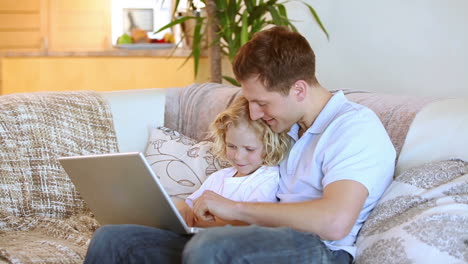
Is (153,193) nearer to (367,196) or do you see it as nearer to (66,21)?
(367,196)

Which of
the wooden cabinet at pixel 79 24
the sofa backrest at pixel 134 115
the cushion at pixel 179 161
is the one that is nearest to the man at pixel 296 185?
the cushion at pixel 179 161

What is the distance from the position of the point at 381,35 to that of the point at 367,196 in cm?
148

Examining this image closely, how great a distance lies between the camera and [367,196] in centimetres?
164

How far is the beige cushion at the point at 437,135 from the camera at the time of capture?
184cm

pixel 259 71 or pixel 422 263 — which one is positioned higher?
pixel 259 71

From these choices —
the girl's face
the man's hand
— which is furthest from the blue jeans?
the girl's face

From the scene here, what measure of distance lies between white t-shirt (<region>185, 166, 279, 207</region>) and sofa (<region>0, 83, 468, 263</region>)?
323 mm

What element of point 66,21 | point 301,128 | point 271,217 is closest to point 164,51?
point 66,21

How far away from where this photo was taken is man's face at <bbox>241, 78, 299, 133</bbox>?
1795mm

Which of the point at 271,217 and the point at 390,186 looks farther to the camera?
the point at 390,186

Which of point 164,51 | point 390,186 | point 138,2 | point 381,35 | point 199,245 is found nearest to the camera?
point 199,245

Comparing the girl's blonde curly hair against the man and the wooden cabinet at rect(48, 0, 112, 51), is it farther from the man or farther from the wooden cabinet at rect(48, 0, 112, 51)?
the wooden cabinet at rect(48, 0, 112, 51)

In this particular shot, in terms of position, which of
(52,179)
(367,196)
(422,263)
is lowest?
(52,179)

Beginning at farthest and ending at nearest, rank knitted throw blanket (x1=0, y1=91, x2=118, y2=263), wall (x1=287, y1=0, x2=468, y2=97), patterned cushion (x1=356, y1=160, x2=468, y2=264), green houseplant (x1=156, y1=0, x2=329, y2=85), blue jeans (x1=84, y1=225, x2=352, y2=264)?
green houseplant (x1=156, y1=0, x2=329, y2=85)
wall (x1=287, y1=0, x2=468, y2=97)
knitted throw blanket (x1=0, y1=91, x2=118, y2=263)
patterned cushion (x1=356, y1=160, x2=468, y2=264)
blue jeans (x1=84, y1=225, x2=352, y2=264)
